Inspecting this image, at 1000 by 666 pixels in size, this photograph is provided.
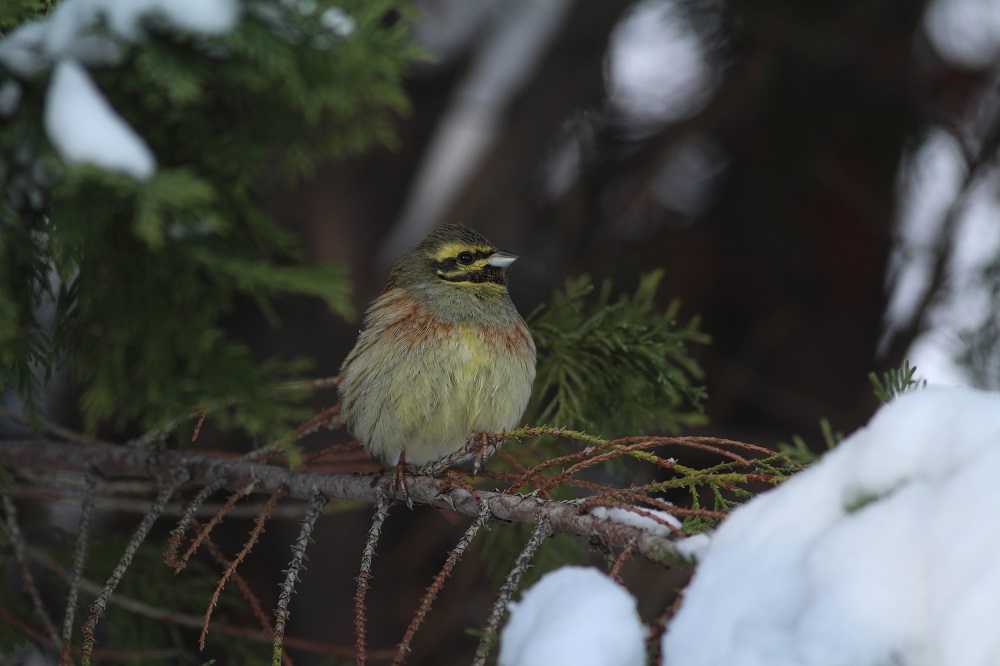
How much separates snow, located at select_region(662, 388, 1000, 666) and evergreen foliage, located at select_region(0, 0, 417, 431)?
1352 millimetres

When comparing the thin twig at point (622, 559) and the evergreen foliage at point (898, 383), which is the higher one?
the evergreen foliage at point (898, 383)

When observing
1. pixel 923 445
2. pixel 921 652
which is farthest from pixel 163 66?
pixel 921 652

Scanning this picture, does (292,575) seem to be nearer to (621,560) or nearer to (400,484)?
(400,484)

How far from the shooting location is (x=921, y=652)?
1262 millimetres

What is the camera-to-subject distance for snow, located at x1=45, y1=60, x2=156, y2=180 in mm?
2139

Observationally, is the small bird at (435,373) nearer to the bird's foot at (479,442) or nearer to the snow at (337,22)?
the bird's foot at (479,442)

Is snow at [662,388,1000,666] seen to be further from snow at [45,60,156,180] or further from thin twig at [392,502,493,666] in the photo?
snow at [45,60,156,180]

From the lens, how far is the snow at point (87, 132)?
2.14m

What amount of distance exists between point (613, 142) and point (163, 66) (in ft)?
13.1

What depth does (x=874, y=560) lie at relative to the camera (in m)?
1.32

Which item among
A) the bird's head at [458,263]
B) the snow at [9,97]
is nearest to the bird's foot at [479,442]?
the bird's head at [458,263]

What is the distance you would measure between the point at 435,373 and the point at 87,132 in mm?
1414

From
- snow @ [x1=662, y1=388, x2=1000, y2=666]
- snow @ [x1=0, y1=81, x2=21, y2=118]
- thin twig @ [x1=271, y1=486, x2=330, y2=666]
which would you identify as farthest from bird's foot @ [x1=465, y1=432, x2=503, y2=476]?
snow @ [x1=0, y1=81, x2=21, y2=118]

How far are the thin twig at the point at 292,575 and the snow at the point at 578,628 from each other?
543 mm
